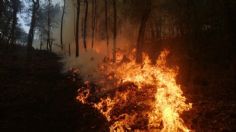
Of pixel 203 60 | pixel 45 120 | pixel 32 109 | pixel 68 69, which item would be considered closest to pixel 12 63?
pixel 68 69

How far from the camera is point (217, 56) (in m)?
26.5

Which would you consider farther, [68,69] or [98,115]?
[68,69]

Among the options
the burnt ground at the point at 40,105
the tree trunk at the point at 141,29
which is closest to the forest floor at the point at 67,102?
the burnt ground at the point at 40,105

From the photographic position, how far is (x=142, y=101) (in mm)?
16609

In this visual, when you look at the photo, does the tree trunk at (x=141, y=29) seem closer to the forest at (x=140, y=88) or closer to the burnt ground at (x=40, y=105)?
the forest at (x=140, y=88)

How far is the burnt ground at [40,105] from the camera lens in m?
15.2

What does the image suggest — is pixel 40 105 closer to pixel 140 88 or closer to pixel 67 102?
pixel 67 102

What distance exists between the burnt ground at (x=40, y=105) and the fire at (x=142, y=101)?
0.87 meters

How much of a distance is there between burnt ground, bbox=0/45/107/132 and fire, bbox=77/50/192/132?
87 centimetres

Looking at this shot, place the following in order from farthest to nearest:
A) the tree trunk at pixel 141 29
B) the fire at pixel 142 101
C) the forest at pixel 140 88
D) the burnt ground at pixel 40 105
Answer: the tree trunk at pixel 141 29 → the burnt ground at pixel 40 105 → the forest at pixel 140 88 → the fire at pixel 142 101

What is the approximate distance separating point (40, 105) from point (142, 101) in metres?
6.15

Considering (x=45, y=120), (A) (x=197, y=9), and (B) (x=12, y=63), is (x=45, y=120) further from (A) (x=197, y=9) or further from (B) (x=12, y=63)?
(A) (x=197, y=9)

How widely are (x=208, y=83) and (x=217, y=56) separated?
613 cm

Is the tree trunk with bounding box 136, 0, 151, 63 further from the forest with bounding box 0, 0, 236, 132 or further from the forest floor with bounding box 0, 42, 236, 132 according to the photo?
the forest floor with bounding box 0, 42, 236, 132
